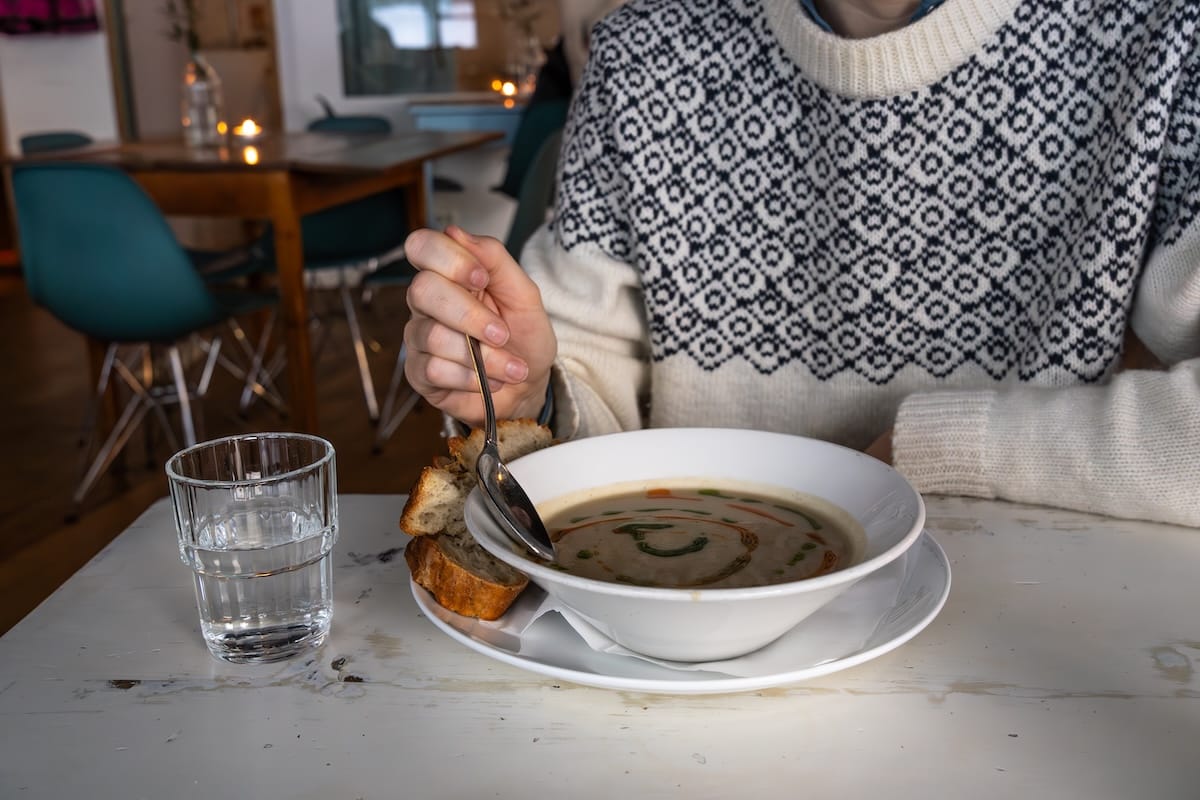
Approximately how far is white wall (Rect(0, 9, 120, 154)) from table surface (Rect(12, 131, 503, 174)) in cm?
236

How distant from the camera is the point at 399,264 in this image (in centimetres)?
341

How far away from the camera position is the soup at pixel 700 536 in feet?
1.91

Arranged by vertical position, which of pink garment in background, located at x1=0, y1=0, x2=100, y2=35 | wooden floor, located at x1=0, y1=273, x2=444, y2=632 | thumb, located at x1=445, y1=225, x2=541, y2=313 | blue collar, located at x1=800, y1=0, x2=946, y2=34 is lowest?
wooden floor, located at x1=0, y1=273, x2=444, y2=632

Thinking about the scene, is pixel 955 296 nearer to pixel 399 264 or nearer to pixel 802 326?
pixel 802 326

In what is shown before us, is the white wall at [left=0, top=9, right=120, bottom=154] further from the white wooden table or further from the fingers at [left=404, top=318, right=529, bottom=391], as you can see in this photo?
the white wooden table

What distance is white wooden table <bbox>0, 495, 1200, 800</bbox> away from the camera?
0.50 metres

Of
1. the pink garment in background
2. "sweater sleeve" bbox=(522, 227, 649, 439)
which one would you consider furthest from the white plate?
the pink garment in background

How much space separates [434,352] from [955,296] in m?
0.56

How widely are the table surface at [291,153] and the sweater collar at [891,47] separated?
1.97 meters

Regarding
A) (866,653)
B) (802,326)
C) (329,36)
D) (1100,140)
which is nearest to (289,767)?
(866,653)

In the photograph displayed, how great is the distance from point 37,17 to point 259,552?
19.7ft

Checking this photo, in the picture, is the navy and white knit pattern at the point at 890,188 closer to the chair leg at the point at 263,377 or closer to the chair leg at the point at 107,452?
the chair leg at the point at 107,452

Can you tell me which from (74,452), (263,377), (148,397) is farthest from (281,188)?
(74,452)

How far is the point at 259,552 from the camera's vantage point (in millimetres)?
635
